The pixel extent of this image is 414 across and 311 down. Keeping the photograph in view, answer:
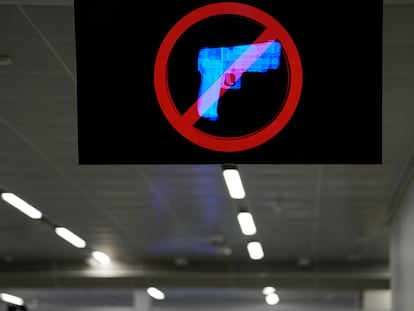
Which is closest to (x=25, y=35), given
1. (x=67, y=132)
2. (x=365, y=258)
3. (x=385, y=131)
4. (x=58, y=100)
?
(x=58, y=100)

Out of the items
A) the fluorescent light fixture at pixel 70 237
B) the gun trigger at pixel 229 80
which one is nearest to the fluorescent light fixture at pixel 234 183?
the fluorescent light fixture at pixel 70 237

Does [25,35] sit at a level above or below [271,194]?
below

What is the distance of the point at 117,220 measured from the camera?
15773 mm

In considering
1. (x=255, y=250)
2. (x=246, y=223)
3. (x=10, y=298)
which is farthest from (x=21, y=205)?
(x=10, y=298)

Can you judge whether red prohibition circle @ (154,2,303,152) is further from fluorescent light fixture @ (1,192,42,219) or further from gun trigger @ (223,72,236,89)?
fluorescent light fixture @ (1,192,42,219)

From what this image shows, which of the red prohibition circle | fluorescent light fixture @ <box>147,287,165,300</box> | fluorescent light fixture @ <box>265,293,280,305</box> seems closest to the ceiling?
fluorescent light fixture @ <box>147,287,165,300</box>

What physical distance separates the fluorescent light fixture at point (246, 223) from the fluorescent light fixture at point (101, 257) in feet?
12.5

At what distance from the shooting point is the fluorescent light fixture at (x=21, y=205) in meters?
14.0

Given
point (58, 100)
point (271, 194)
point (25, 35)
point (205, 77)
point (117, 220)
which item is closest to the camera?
point (205, 77)

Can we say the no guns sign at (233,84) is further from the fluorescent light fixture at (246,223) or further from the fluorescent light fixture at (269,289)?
the fluorescent light fixture at (269,289)

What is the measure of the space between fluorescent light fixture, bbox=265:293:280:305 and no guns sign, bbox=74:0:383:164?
21.1 meters

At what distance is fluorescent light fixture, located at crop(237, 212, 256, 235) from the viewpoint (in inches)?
579

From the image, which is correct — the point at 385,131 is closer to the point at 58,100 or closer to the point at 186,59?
the point at 58,100

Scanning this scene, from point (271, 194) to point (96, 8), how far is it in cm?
919
